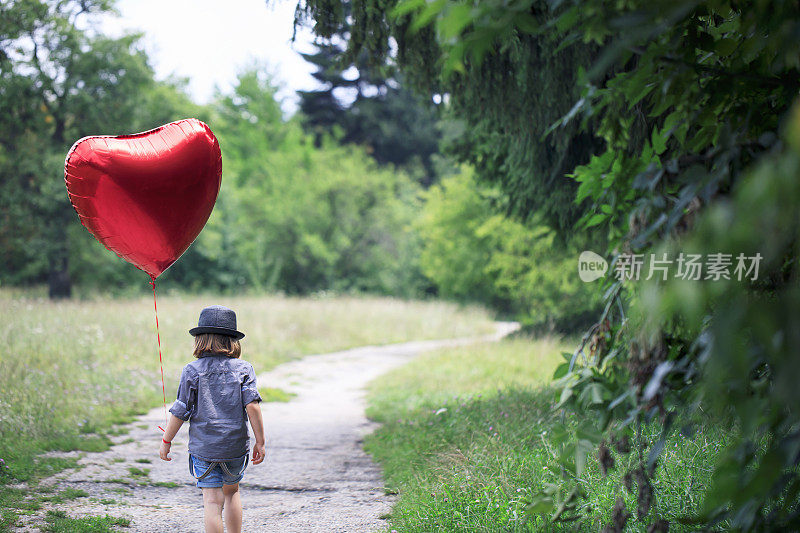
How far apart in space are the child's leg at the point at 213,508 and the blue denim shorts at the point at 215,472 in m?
0.05

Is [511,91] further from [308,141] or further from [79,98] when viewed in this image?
[308,141]

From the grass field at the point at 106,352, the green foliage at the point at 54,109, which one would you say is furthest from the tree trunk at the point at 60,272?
the grass field at the point at 106,352

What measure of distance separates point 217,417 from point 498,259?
39.0ft

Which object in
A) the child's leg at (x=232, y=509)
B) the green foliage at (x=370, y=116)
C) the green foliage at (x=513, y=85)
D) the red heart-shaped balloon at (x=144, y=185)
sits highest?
the green foliage at (x=370, y=116)

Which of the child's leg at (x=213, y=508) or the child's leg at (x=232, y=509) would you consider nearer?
the child's leg at (x=213, y=508)

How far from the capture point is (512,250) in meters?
15.1

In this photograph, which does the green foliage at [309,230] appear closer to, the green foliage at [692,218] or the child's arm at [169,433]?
the child's arm at [169,433]

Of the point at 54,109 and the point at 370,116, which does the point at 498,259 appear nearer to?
the point at 54,109

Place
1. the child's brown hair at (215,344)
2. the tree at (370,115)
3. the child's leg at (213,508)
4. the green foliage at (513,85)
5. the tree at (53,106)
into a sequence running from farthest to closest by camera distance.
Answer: the tree at (370,115) < the tree at (53,106) < the green foliage at (513,85) < the child's brown hair at (215,344) < the child's leg at (213,508)

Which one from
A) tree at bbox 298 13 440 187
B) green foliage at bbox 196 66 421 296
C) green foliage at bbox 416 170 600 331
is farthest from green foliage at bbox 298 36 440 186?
green foliage at bbox 416 170 600 331

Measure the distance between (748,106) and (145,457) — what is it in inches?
220

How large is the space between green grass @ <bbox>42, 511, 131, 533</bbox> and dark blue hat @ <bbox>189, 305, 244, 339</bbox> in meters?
1.38

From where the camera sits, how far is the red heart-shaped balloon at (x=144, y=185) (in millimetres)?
4613

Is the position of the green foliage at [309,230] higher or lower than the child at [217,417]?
higher
